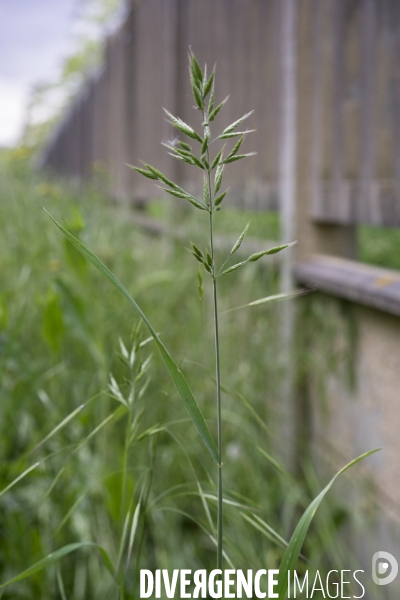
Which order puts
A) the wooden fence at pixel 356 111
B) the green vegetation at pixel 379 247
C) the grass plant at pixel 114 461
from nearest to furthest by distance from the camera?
1. the grass plant at pixel 114 461
2. the wooden fence at pixel 356 111
3. the green vegetation at pixel 379 247

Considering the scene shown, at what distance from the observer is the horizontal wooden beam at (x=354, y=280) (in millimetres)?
1689

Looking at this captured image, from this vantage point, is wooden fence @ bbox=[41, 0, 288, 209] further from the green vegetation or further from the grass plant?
the green vegetation

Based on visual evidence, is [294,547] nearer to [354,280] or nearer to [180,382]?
[180,382]

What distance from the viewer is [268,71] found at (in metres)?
2.66

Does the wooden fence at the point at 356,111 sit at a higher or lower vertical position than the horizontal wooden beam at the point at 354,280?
higher

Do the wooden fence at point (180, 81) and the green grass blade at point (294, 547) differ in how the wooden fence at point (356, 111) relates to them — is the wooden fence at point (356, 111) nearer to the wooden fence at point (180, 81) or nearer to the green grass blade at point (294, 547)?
the wooden fence at point (180, 81)

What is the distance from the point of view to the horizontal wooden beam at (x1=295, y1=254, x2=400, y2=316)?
5.54 ft

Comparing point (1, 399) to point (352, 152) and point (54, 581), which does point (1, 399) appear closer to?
point (54, 581)

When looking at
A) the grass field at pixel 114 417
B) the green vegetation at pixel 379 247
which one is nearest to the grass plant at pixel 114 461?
the grass field at pixel 114 417

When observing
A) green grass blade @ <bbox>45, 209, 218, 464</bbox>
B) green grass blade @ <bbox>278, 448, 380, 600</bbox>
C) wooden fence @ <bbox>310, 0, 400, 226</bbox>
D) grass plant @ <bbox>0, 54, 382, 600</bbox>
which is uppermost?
wooden fence @ <bbox>310, 0, 400, 226</bbox>

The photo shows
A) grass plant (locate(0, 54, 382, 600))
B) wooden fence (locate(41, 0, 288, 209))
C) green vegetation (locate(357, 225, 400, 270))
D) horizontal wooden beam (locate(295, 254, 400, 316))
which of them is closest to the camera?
grass plant (locate(0, 54, 382, 600))

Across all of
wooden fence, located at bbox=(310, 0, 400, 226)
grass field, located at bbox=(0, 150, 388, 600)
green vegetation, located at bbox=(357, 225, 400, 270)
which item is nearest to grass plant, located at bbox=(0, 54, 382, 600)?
grass field, located at bbox=(0, 150, 388, 600)

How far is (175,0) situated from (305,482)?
2.91m

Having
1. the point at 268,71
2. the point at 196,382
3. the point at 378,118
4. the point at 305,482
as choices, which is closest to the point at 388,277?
the point at 378,118
